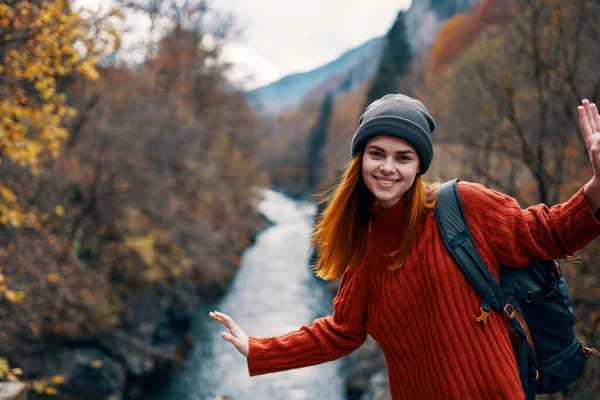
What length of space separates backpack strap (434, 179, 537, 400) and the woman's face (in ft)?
0.54

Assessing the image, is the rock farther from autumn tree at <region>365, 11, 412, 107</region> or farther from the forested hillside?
autumn tree at <region>365, 11, 412, 107</region>

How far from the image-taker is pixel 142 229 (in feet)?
42.9

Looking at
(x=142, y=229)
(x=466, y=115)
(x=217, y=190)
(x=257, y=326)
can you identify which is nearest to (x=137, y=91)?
(x=142, y=229)

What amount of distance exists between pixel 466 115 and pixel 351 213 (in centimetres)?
1192

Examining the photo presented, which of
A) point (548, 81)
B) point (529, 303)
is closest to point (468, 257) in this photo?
point (529, 303)

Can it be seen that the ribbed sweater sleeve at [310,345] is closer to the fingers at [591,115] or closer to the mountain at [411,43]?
the fingers at [591,115]

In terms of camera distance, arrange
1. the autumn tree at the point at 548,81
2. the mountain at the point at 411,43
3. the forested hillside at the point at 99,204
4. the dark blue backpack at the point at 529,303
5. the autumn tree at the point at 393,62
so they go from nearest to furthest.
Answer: the dark blue backpack at the point at 529,303 → the forested hillside at the point at 99,204 → the autumn tree at the point at 548,81 → the autumn tree at the point at 393,62 → the mountain at the point at 411,43

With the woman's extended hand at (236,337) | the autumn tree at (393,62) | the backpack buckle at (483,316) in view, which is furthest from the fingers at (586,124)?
the autumn tree at (393,62)

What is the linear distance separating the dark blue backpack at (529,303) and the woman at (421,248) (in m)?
0.04

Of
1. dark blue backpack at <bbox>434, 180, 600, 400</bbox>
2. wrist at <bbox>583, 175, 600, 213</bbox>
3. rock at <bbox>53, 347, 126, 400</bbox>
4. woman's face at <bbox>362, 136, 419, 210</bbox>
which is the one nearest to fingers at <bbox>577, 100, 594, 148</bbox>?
wrist at <bbox>583, 175, 600, 213</bbox>

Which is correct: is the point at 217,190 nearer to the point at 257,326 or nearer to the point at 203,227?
the point at 203,227

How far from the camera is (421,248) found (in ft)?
5.57

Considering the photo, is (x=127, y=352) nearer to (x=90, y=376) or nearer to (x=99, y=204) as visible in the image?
(x=90, y=376)

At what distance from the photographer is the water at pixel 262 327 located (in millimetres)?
11133
